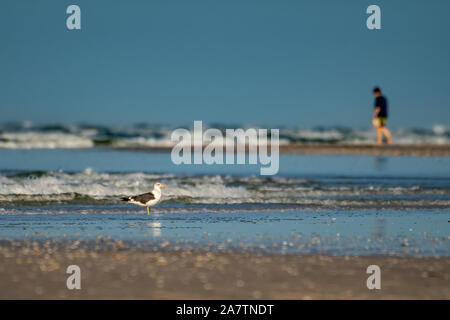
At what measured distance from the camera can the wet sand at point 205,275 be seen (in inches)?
264

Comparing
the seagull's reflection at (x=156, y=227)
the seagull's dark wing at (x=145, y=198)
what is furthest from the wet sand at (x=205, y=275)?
the seagull's dark wing at (x=145, y=198)

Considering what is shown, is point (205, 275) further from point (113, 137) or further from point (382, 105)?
point (113, 137)

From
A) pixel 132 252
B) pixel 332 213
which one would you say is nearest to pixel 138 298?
pixel 132 252

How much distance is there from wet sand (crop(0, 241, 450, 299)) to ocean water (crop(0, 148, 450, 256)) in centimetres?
59

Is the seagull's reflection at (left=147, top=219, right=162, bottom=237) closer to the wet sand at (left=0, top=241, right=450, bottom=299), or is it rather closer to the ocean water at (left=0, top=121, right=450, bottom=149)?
the wet sand at (left=0, top=241, right=450, bottom=299)

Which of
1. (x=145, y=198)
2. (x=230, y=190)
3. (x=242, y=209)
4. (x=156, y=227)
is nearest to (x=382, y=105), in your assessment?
(x=230, y=190)

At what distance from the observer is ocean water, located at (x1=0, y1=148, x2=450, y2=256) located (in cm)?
962

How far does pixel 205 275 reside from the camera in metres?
7.47

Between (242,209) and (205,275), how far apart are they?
5.88m

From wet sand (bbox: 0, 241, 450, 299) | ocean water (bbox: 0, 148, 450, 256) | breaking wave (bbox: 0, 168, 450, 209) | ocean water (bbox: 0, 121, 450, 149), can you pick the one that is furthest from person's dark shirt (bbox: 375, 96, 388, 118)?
wet sand (bbox: 0, 241, 450, 299)

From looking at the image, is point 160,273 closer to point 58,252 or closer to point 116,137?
point 58,252

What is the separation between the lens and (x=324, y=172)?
21531 mm

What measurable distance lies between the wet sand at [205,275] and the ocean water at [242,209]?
0.59 meters
